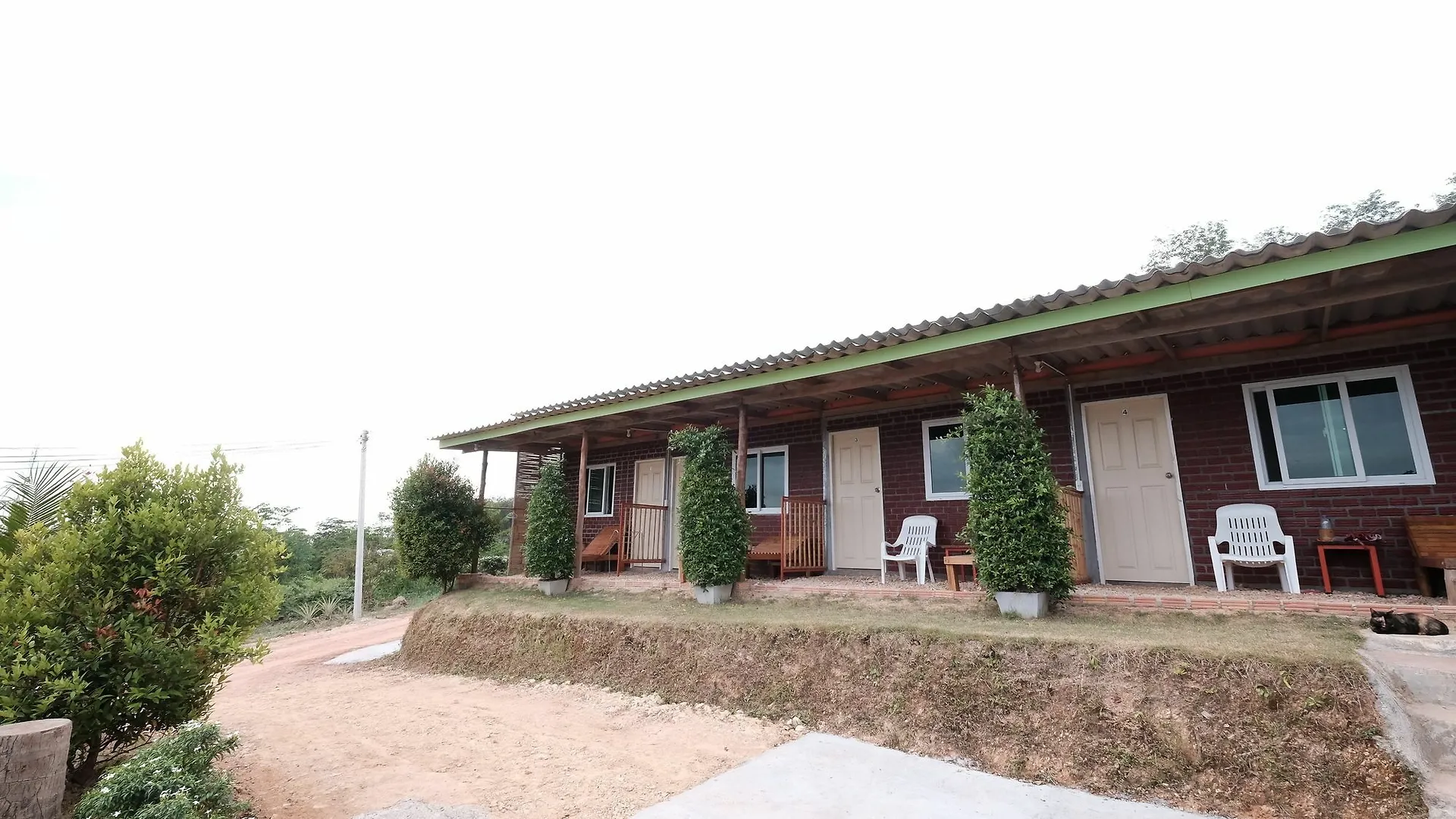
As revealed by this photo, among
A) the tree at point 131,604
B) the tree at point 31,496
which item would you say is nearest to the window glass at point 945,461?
the tree at point 131,604

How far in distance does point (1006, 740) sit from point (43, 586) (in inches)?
210

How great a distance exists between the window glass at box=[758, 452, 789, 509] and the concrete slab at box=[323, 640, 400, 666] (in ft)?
20.9

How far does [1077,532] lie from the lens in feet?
21.7

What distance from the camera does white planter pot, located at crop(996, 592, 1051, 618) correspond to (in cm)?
519

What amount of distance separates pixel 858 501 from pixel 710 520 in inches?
106

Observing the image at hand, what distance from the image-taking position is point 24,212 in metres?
9.81

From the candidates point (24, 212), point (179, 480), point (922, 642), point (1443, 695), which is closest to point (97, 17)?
point (24, 212)

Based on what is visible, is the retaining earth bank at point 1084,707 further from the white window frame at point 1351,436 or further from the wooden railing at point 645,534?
the wooden railing at point 645,534

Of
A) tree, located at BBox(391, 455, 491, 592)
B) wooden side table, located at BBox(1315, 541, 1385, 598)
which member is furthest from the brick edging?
tree, located at BBox(391, 455, 491, 592)

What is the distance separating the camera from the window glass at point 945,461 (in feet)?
27.6

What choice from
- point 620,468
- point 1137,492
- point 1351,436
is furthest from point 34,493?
point 1351,436

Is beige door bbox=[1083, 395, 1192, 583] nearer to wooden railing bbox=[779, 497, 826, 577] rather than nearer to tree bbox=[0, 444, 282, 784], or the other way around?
wooden railing bbox=[779, 497, 826, 577]

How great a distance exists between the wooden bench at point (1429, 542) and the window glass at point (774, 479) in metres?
6.80

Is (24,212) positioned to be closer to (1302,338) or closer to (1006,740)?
(1006,740)
